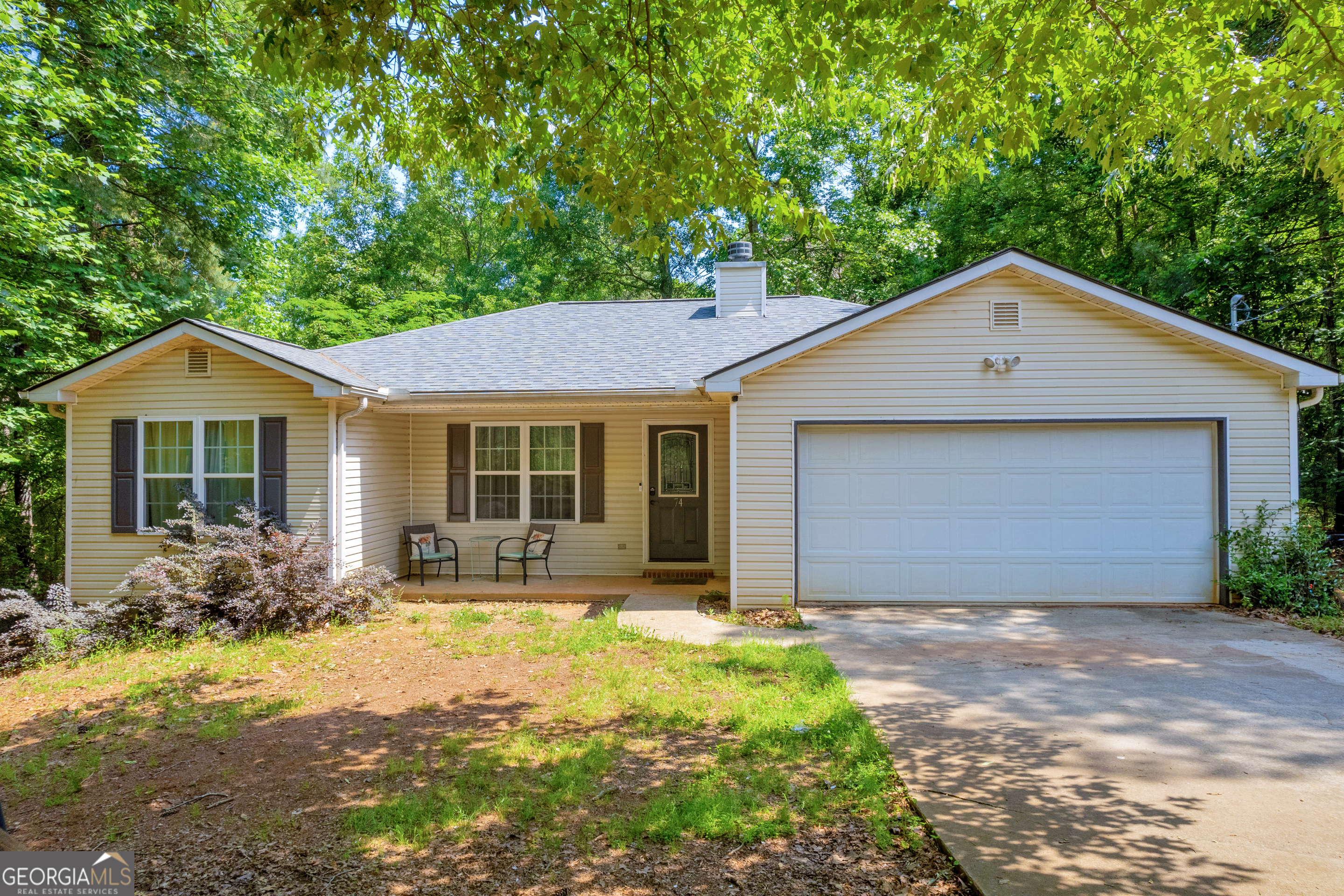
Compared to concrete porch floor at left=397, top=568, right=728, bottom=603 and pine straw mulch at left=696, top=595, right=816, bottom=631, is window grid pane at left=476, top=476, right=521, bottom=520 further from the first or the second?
pine straw mulch at left=696, top=595, right=816, bottom=631

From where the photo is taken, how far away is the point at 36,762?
4.71 m

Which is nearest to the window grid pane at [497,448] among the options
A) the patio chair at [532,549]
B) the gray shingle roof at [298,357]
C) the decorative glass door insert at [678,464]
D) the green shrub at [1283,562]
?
the patio chair at [532,549]

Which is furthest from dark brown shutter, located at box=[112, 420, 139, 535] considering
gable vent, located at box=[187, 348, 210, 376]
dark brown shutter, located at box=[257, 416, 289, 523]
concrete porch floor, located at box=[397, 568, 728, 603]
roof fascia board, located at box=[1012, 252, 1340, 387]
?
roof fascia board, located at box=[1012, 252, 1340, 387]

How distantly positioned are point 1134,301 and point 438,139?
24.8 ft

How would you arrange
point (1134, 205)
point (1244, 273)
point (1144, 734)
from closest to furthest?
point (1144, 734)
point (1244, 273)
point (1134, 205)

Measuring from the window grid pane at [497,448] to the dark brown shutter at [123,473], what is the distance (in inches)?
173

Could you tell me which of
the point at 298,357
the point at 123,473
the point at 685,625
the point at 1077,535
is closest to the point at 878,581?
the point at 1077,535

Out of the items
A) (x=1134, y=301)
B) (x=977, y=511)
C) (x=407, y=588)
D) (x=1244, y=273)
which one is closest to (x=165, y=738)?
(x=407, y=588)

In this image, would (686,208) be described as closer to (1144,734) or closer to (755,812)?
(755,812)

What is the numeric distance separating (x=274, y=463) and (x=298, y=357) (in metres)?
1.41

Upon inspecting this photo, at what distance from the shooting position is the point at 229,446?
9.33 m

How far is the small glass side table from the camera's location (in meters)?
10.6

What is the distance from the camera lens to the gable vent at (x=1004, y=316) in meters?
8.38

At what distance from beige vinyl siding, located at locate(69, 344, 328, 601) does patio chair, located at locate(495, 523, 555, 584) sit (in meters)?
2.41
